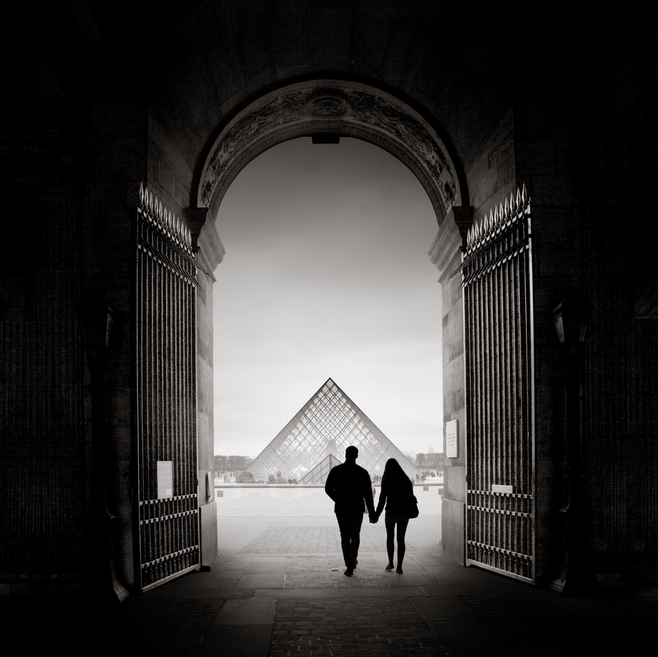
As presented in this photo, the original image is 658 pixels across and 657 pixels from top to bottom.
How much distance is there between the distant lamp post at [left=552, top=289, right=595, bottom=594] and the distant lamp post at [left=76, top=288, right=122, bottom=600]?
4.56m

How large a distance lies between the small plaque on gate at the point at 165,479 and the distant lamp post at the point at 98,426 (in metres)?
0.83

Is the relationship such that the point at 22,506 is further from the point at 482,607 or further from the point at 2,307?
the point at 482,607

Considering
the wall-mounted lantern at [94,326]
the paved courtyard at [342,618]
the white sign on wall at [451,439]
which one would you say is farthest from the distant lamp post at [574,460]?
the wall-mounted lantern at [94,326]

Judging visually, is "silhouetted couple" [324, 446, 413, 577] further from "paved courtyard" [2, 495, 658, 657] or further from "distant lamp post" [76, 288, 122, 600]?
"distant lamp post" [76, 288, 122, 600]

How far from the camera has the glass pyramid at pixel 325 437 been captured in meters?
63.5

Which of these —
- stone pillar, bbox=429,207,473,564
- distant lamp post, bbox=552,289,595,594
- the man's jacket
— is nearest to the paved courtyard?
distant lamp post, bbox=552,289,595,594

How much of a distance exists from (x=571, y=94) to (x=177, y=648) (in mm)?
7279

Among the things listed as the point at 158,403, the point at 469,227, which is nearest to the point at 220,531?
the point at 158,403

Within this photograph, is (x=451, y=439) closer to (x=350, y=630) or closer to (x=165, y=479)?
(x=165, y=479)

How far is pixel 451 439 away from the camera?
11133 millimetres

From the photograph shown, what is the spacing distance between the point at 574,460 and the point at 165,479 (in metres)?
4.57

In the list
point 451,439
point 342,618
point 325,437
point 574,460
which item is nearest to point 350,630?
point 342,618

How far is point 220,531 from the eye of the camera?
15.9 meters

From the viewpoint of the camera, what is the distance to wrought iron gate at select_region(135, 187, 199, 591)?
27.3ft
